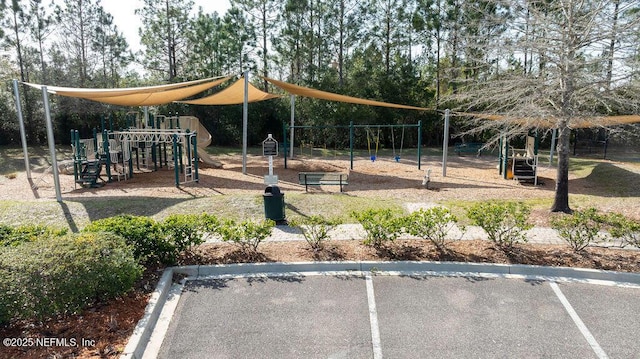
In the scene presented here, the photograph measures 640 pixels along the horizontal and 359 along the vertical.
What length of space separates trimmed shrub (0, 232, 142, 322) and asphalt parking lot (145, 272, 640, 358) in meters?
0.75

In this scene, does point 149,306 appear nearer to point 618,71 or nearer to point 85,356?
point 85,356

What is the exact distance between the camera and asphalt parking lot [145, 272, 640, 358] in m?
3.68

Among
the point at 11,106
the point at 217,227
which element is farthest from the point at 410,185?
the point at 11,106

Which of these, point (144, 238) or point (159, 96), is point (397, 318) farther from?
point (159, 96)

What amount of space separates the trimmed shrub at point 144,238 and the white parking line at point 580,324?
4670 mm

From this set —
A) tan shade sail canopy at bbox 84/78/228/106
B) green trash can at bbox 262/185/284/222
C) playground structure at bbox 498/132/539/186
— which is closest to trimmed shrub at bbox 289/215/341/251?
green trash can at bbox 262/185/284/222

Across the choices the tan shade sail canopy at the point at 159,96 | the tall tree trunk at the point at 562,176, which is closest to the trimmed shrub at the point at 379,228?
the tall tree trunk at the point at 562,176

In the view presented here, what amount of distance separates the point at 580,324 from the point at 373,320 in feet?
6.66

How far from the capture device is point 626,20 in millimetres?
6781

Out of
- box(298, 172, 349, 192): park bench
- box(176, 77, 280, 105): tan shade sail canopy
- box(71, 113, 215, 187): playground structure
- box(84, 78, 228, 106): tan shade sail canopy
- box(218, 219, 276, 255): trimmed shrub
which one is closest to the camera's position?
box(218, 219, 276, 255): trimmed shrub

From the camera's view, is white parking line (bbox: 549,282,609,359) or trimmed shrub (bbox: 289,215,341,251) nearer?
white parking line (bbox: 549,282,609,359)

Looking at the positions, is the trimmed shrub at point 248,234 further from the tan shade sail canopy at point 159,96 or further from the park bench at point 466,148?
the park bench at point 466,148

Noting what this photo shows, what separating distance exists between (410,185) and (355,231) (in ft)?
18.1

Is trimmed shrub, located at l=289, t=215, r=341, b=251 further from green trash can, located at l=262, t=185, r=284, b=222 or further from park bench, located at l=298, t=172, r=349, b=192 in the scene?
park bench, located at l=298, t=172, r=349, b=192
